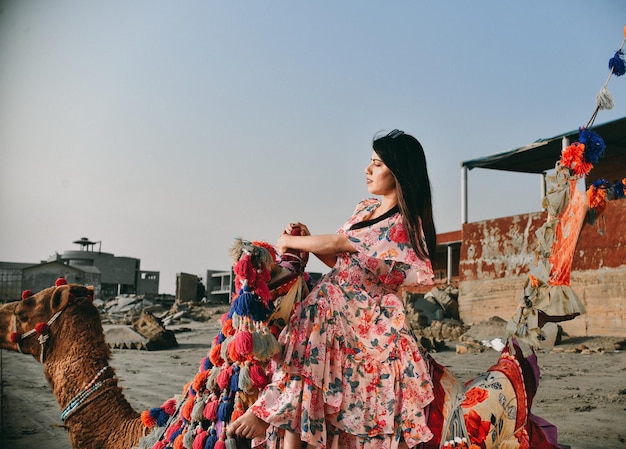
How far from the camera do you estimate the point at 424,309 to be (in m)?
14.9

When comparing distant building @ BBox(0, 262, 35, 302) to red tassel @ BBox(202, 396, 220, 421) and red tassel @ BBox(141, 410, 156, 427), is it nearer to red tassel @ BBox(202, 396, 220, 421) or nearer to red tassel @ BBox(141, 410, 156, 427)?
red tassel @ BBox(141, 410, 156, 427)

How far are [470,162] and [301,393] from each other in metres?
14.9

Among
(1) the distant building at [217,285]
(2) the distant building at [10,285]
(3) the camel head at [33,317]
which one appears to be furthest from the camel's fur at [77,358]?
(1) the distant building at [217,285]

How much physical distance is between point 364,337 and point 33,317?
2.33m

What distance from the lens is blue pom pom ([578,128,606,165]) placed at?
12.0ft

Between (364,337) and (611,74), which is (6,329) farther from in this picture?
(611,74)

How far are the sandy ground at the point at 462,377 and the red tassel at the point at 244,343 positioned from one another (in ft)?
13.0

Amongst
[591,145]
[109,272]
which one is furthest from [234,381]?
[109,272]

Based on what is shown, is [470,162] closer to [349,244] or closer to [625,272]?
[625,272]

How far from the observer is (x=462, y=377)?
8.49 m

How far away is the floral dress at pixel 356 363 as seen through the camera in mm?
2828

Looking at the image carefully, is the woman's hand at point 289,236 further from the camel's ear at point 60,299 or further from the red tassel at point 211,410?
the camel's ear at point 60,299

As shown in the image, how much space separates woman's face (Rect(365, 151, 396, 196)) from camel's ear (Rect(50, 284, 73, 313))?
2189 mm

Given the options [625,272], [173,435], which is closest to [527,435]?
[173,435]
